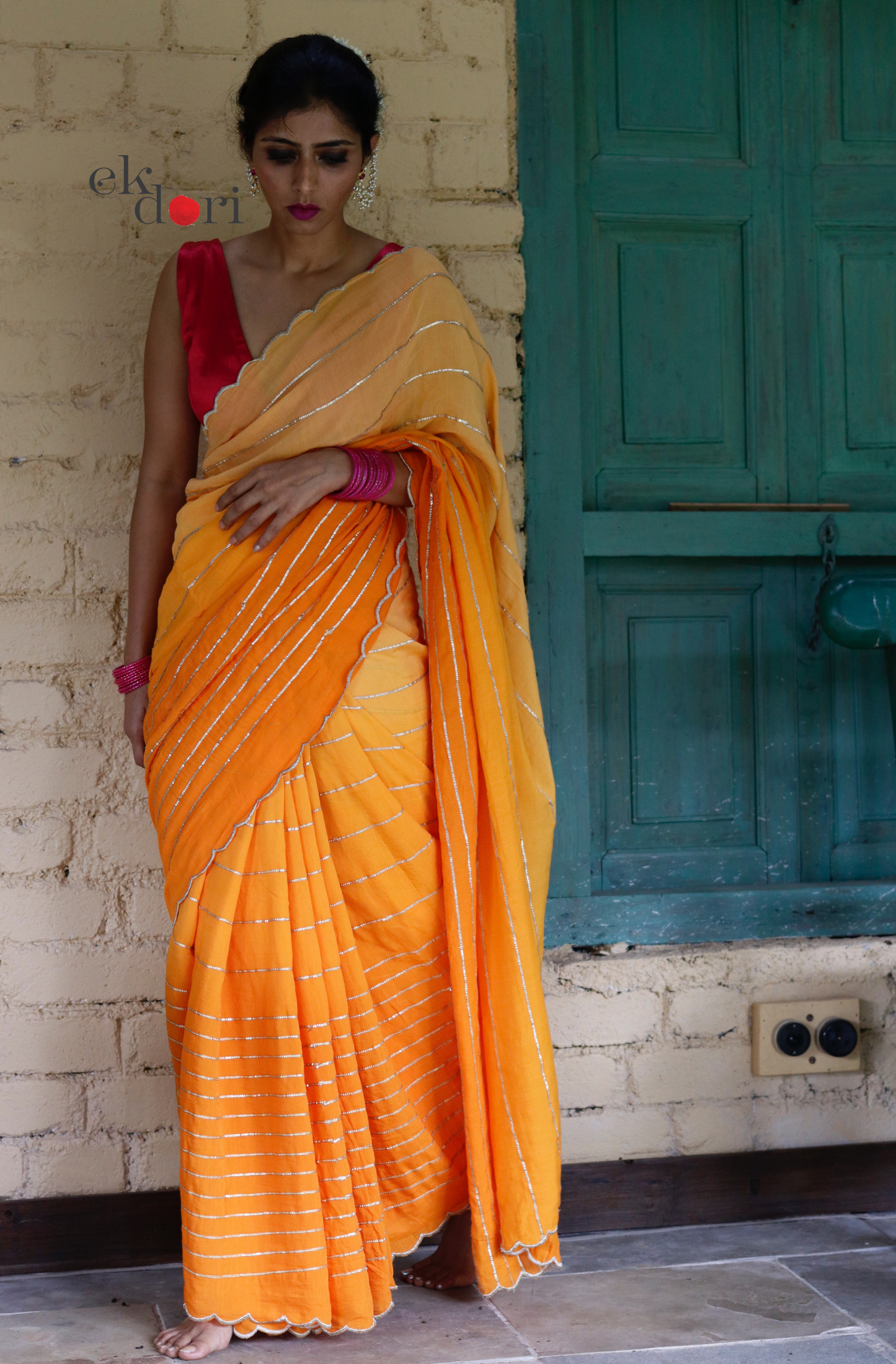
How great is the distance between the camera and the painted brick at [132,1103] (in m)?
2.11

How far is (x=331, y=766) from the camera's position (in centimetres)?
179

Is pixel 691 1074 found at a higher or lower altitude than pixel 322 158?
lower

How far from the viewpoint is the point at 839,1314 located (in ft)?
6.00

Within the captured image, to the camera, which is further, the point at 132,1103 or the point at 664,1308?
the point at 132,1103

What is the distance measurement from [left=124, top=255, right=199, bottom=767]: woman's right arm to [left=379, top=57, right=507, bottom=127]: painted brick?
58cm

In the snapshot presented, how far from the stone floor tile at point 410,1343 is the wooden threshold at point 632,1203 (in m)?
0.26

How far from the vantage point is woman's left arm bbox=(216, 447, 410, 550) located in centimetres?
179

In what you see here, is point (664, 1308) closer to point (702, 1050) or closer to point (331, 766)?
point (702, 1050)

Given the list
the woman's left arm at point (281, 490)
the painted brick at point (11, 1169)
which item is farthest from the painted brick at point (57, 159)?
the painted brick at point (11, 1169)

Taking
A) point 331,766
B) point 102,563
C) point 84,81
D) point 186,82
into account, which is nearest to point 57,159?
point 84,81

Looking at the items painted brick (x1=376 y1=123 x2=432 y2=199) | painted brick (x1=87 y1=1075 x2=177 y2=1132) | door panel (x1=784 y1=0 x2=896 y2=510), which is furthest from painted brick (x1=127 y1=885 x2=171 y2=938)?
door panel (x1=784 y1=0 x2=896 y2=510)

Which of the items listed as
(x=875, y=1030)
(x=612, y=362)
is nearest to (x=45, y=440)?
(x=612, y=362)

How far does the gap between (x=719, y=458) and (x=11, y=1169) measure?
6.07ft

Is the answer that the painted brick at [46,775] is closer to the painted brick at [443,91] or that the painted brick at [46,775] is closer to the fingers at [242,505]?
the fingers at [242,505]
